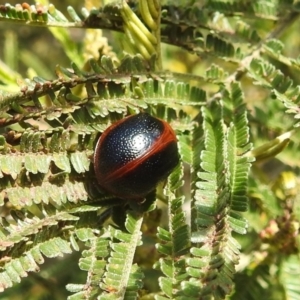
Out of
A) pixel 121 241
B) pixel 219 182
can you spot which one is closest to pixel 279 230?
pixel 219 182

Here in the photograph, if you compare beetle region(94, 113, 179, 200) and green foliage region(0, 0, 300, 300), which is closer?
green foliage region(0, 0, 300, 300)

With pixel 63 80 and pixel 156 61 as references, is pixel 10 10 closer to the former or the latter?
pixel 63 80

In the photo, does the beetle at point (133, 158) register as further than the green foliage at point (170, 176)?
Yes

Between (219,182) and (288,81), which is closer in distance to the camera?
(219,182)

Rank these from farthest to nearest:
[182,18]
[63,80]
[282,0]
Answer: [282,0]
[182,18]
[63,80]
